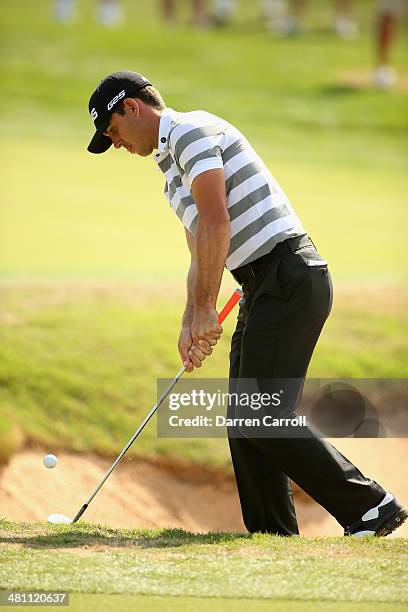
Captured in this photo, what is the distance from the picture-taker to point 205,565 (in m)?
3.80

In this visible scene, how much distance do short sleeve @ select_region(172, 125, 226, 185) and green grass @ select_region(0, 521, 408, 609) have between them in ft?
4.96

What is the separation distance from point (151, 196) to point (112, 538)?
9537mm

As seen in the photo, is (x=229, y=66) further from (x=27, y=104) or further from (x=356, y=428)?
(x=356, y=428)

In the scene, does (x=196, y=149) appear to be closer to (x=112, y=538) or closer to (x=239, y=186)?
(x=239, y=186)

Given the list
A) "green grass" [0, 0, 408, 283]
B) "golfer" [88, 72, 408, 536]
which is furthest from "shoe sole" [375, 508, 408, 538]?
"green grass" [0, 0, 408, 283]

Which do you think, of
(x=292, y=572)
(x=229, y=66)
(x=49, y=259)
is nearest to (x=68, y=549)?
(x=292, y=572)

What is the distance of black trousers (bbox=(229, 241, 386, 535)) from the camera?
4.35 metres

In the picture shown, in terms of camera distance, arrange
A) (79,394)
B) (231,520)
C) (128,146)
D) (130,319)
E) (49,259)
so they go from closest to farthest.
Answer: (128,146), (231,520), (79,394), (130,319), (49,259)

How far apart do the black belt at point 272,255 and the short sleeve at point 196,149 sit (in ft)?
1.49

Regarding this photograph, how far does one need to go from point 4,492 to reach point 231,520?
4.53 feet

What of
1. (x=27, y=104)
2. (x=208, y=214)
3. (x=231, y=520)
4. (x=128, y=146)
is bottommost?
(x=231, y=520)

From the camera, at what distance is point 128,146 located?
4.50m

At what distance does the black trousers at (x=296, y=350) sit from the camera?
435cm

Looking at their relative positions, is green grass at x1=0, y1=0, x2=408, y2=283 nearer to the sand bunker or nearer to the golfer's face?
the sand bunker
